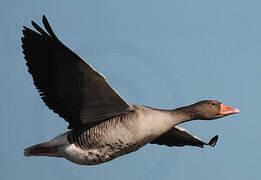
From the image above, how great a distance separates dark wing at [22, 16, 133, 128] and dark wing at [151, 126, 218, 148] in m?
2.67

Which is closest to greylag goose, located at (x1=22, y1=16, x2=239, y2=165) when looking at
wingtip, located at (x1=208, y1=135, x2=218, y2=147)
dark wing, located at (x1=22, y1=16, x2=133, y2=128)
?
dark wing, located at (x1=22, y1=16, x2=133, y2=128)

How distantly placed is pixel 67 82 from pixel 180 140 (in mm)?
4099

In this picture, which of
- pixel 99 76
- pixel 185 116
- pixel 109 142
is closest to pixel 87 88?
pixel 99 76

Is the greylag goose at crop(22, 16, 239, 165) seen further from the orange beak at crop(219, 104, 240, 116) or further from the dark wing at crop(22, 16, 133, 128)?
the orange beak at crop(219, 104, 240, 116)

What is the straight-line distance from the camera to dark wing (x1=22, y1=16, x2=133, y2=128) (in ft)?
30.1

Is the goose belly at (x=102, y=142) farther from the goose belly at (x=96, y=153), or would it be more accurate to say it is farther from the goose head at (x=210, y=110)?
the goose head at (x=210, y=110)

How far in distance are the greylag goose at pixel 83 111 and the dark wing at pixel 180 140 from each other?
1.73m

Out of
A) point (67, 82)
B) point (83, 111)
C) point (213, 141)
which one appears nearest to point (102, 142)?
point (83, 111)

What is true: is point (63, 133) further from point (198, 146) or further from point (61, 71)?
point (198, 146)

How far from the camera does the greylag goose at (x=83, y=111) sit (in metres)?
9.26

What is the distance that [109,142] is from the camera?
377 inches

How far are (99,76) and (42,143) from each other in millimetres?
2183

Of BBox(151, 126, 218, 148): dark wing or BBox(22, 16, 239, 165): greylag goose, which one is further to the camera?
BBox(151, 126, 218, 148): dark wing

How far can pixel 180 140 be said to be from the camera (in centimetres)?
1237
